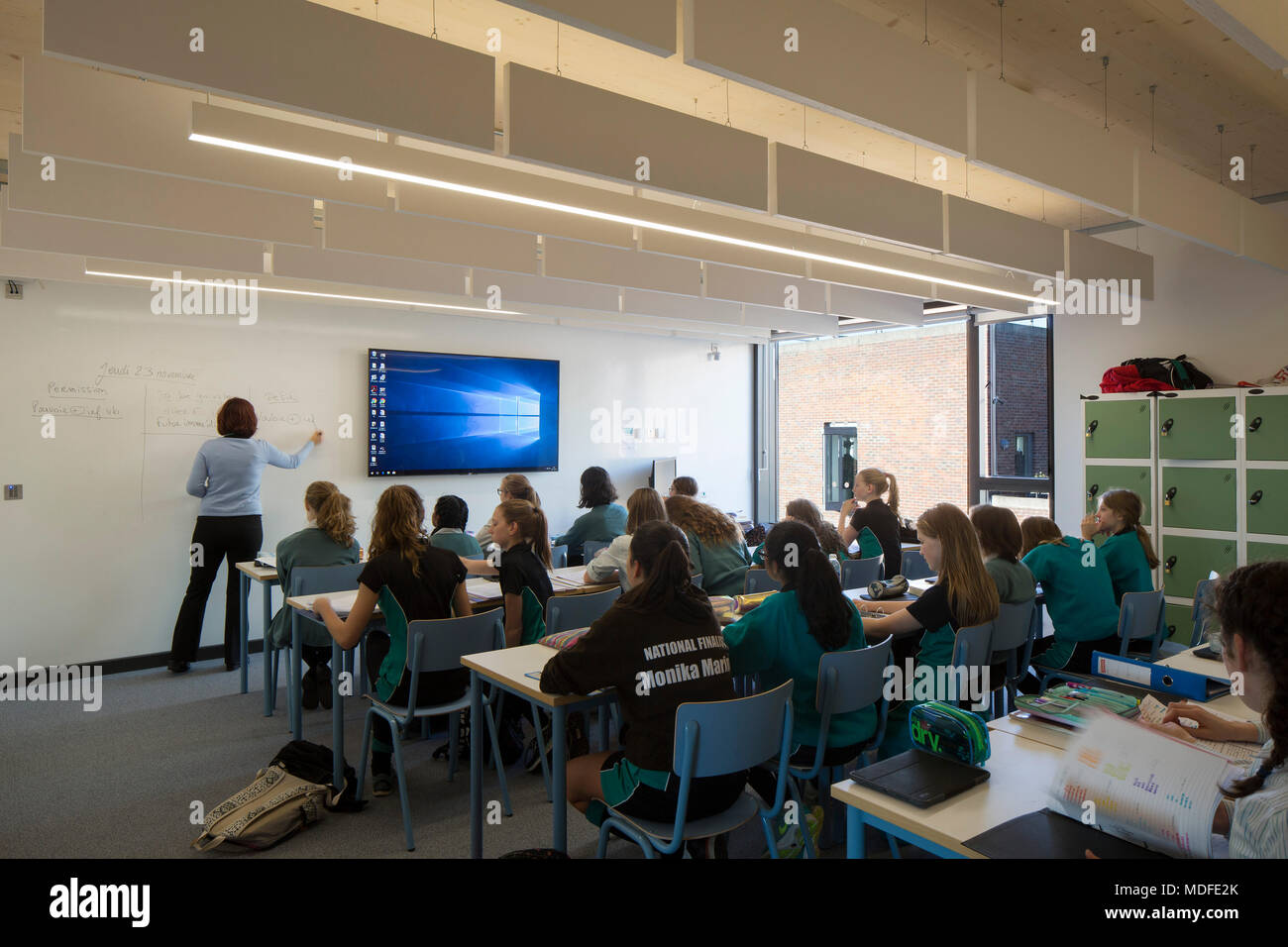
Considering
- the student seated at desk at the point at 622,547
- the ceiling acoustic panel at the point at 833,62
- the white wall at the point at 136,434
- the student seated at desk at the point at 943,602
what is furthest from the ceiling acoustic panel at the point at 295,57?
the white wall at the point at 136,434

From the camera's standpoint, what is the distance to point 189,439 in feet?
19.8

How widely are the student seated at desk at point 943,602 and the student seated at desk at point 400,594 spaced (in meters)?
1.81

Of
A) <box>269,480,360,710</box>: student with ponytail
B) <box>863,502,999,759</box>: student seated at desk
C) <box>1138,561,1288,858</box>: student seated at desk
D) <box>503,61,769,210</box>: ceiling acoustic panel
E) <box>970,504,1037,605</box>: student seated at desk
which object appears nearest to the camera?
<box>1138,561,1288,858</box>: student seated at desk

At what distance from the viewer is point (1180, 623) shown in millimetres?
5602

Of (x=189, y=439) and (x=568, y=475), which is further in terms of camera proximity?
(x=568, y=475)

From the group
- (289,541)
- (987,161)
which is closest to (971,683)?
(987,161)

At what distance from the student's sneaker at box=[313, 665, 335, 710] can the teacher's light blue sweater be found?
70.0 inches

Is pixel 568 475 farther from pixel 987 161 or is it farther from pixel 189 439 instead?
pixel 987 161

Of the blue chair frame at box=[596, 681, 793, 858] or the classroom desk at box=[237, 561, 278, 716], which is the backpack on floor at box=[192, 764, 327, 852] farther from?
the blue chair frame at box=[596, 681, 793, 858]

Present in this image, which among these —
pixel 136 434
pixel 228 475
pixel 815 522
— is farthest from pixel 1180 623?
pixel 136 434

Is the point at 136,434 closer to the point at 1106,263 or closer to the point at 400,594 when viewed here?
the point at 400,594

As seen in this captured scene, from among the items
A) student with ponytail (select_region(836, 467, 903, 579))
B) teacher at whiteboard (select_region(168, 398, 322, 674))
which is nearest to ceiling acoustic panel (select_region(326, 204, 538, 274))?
teacher at whiteboard (select_region(168, 398, 322, 674))

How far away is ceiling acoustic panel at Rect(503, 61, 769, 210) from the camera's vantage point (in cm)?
281
